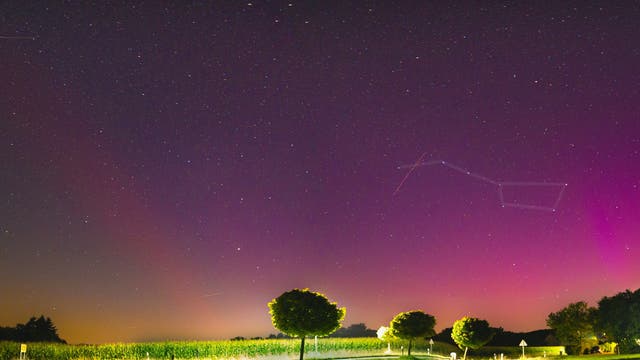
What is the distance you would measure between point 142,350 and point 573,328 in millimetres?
75262

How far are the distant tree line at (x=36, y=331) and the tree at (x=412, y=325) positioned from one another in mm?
51518

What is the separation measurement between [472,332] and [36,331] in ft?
219

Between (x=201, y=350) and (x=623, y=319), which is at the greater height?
(x=623, y=319)

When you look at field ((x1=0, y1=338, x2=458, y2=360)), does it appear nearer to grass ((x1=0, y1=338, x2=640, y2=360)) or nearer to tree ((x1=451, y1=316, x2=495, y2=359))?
grass ((x1=0, y1=338, x2=640, y2=360))

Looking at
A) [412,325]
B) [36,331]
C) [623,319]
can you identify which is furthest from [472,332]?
[36,331]

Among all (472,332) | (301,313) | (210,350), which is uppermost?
(301,313)

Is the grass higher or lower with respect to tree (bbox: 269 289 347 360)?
lower

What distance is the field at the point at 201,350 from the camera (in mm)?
57312

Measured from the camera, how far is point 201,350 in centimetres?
7038

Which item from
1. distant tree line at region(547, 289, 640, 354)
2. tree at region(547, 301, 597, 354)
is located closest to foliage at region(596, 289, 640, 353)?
distant tree line at region(547, 289, 640, 354)

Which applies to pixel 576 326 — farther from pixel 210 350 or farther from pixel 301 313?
pixel 301 313

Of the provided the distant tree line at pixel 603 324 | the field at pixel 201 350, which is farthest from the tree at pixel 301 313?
the distant tree line at pixel 603 324

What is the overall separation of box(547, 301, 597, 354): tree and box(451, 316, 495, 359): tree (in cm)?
3524

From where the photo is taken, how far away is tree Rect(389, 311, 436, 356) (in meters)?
83.1
